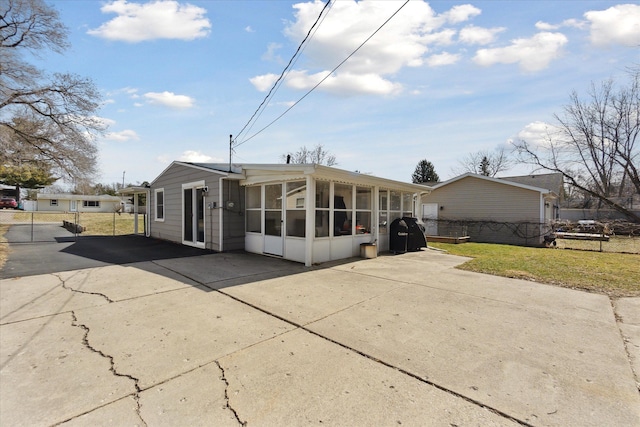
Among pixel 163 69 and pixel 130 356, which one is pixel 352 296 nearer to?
pixel 130 356

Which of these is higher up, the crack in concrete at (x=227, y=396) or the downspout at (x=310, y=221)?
the downspout at (x=310, y=221)

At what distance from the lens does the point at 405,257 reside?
913 centimetres

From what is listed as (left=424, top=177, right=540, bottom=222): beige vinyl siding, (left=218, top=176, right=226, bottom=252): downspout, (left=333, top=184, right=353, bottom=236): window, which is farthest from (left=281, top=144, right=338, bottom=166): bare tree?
(left=333, top=184, right=353, bottom=236): window

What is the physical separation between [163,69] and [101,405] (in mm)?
9445

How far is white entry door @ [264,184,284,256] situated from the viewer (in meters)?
8.35

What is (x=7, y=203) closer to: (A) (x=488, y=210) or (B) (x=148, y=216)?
(B) (x=148, y=216)

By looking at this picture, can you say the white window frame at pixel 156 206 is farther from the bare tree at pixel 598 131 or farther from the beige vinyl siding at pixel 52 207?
the beige vinyl siding at pixel 52 207

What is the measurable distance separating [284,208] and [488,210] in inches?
523

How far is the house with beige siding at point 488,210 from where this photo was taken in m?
15.1

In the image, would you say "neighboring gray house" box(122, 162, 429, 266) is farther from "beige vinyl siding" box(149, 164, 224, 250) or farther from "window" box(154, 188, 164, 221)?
Result: "window" box(154, 188, 164, 221)

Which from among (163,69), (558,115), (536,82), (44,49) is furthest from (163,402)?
(558,115)

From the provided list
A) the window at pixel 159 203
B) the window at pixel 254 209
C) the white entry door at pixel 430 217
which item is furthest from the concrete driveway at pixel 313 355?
the white entry door at pixel 430 217

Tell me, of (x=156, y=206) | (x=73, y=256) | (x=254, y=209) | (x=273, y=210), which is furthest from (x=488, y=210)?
(x=73, y=256)

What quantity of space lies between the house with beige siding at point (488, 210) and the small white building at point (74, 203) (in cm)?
4231
